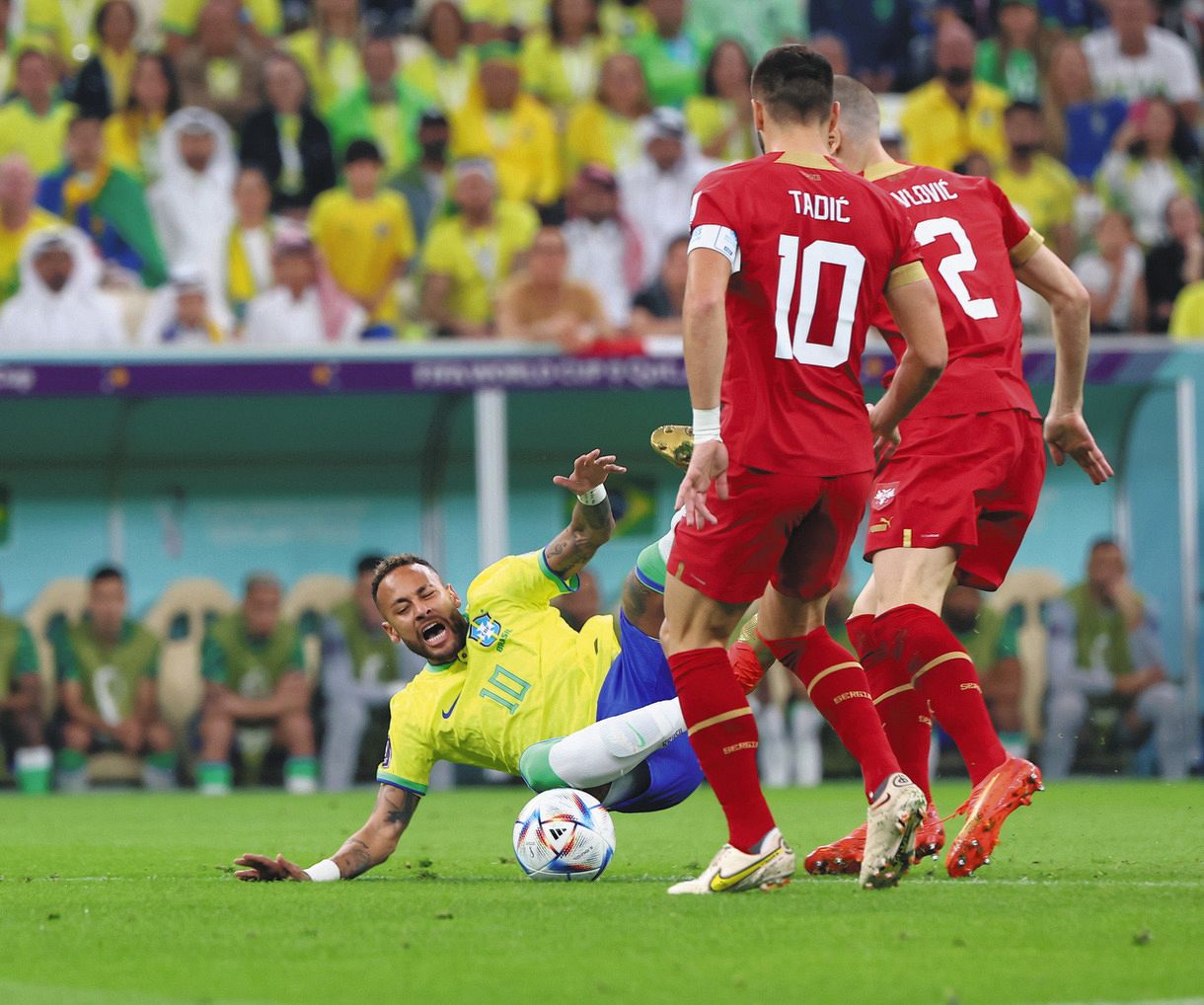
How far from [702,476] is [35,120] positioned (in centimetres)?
1098

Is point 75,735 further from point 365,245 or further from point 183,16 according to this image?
point 183,16

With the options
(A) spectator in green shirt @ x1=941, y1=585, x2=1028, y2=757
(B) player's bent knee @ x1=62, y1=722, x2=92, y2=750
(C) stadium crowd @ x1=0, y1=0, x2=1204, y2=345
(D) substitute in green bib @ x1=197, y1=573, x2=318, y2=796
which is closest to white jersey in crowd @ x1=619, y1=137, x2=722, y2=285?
(C) stadium crowd @ x1=0, y1=0, x2=1204, y2=345

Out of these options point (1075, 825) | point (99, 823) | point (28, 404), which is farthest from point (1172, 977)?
point (28, 404)

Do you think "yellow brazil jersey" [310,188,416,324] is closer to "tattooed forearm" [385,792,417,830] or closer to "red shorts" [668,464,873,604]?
"tattooed forearm" [385,792,417,830]

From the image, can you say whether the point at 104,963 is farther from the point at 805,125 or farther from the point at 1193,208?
the point at 1193,208

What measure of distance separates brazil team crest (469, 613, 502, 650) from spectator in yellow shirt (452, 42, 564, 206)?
8.75 metres

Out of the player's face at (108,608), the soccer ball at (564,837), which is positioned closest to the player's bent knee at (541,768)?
the soccer ball at (564,837)

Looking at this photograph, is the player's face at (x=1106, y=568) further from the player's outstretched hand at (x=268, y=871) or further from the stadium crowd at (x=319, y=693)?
the player's outstretched hand at (x=268, y=871)

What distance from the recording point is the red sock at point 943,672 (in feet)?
19.7

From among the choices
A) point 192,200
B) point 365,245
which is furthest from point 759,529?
point 192,200

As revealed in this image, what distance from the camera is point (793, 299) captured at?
208 inches

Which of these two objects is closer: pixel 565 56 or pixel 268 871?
pixel 268 871

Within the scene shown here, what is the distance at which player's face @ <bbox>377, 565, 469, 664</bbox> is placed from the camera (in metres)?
6.58

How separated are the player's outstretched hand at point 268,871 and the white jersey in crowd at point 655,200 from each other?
9.01 m
